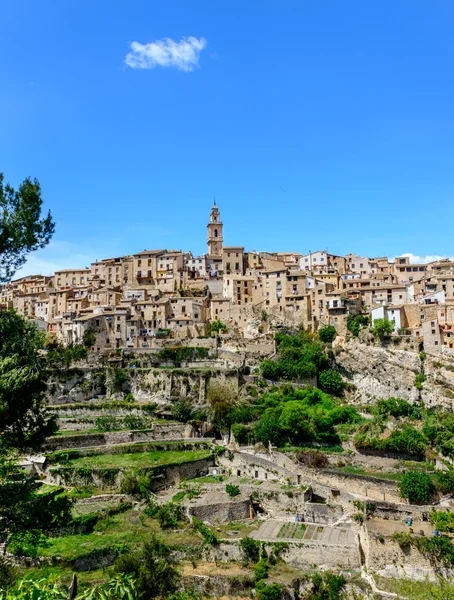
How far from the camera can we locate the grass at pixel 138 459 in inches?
1180

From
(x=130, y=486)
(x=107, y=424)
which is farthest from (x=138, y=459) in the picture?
(x=107, y=424)

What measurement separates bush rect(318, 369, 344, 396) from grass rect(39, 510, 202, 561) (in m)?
20.1

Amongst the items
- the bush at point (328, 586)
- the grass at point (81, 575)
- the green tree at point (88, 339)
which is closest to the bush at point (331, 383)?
the bush at point (328, 586)

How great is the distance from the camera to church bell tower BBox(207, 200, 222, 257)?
7131 cm

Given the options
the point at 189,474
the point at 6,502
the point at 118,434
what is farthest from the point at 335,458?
the point at 6,502

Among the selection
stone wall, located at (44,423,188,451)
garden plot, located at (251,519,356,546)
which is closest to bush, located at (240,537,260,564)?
garden plot, located at (251,519,356,546)

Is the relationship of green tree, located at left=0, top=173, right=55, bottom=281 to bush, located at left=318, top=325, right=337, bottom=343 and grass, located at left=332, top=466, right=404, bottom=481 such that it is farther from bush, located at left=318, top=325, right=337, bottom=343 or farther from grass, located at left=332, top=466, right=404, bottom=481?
bush, located at left=318, top=325, right=337, bottom=343

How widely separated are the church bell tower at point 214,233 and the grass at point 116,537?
4865 cm

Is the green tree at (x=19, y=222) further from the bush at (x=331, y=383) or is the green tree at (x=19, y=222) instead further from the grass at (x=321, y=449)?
the bush at (x=331, y=383)

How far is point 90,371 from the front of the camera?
4275 centimetres

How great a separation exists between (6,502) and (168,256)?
5423 cm

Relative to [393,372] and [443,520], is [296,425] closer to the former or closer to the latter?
[443,520]

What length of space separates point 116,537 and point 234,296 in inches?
1460

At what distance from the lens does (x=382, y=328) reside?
44219mm
